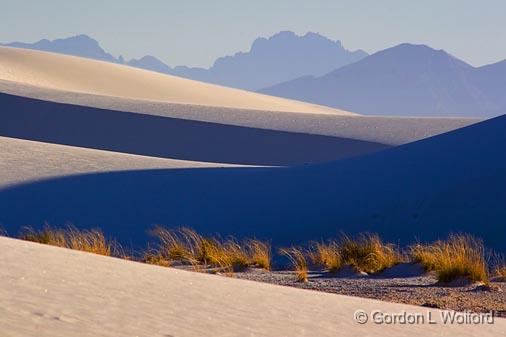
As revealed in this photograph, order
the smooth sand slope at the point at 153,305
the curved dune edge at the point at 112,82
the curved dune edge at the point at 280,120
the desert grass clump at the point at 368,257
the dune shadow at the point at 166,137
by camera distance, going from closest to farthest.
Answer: the smooth sand slope at the point at 153,305
the desert grass clump at the point at 368,257
the dune shadow at the point at 166,137
the curved dune edge at the point at 280,120
the curved dune edge at the point at 112,82

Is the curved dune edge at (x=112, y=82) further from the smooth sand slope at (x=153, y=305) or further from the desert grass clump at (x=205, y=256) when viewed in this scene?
the smooth sand slope at (x=153, y=305)

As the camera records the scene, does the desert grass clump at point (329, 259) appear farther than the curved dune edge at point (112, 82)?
No

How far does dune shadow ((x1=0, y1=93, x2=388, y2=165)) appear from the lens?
31656mm

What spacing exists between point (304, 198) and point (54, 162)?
5237 millimetres

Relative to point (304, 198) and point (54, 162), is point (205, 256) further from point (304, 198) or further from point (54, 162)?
point (54, 162)

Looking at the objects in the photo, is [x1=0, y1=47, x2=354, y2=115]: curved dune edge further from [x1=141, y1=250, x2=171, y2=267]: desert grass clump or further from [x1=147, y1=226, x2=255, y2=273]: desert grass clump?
[x1=141, y1=250, x2=171, y2=267]: desert grass clump

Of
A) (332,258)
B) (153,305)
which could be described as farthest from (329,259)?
(153,305)

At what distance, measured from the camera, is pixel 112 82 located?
6244cm

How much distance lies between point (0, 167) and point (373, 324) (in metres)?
13.7

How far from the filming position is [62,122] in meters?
35.3

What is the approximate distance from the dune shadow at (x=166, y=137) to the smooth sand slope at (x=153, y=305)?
23594 mm

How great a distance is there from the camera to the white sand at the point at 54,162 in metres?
18.2

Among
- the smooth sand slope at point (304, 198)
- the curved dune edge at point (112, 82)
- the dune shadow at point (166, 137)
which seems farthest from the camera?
the curved dune edge at point (112, 82)

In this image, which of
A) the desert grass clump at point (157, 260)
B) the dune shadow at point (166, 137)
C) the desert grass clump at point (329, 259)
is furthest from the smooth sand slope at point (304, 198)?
the dune shadow at point (166, 137)
